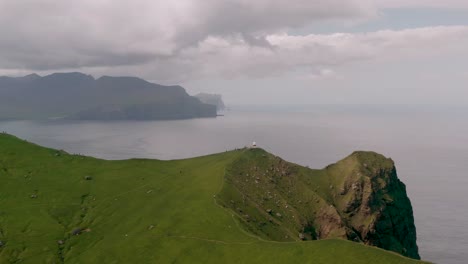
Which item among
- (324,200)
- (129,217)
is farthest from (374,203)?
(129,217)

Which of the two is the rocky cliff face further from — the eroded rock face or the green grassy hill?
the green grassy hill

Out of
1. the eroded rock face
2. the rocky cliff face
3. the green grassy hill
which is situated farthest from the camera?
the eroded rock face

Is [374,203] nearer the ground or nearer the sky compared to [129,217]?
nearer the sky

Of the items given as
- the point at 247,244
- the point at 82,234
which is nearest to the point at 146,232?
the point at 82,234

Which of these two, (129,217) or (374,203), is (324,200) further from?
(129,217)

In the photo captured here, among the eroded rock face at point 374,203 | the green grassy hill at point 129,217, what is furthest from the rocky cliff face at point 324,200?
the green grassy hill at point 129,217

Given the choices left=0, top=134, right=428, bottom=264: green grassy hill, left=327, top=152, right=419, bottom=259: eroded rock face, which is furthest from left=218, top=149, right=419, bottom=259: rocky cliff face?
left=0, top=134, right=428, bottom=264: green grassy hill

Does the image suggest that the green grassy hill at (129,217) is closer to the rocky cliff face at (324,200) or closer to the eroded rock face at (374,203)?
the rocky cliff face at (324,200)
